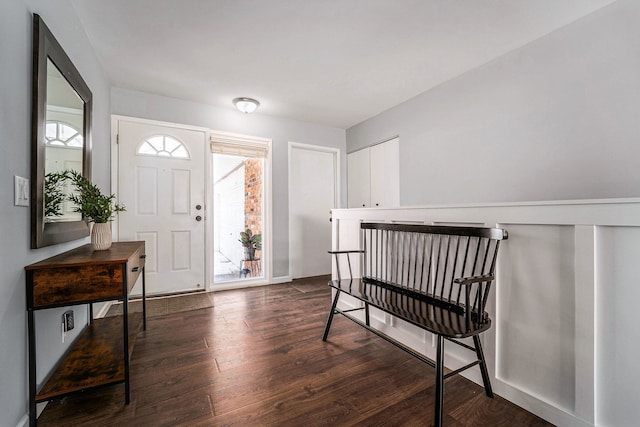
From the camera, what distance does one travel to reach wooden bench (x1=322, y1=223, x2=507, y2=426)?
1.33 meters

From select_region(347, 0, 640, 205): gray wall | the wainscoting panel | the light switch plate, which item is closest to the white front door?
the light switch plate

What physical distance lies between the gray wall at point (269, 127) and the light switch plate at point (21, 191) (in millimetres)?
2301

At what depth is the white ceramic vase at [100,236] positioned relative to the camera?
5.93ft

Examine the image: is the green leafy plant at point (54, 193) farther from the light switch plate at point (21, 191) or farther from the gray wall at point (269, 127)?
the gray wall at point (269, 127)

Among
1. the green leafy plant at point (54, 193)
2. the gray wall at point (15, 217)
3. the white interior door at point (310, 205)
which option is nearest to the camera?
the gray wall at point (15, 217)

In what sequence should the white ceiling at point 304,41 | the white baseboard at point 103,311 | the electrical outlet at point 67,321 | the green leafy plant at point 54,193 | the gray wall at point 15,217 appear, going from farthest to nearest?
the white baseboard at point 103,311, the white ceiling at point 304,41, the electrical outlet at point 67,321, the green leafy plant at point 54,193, the gray wall at point 15,217

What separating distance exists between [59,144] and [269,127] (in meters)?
2.66

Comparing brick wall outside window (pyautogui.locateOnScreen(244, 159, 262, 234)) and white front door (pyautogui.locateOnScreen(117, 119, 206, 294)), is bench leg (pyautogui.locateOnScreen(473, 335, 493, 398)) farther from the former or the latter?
brick wall outside window (pyautogui.locateOnScreen(244, 159, 262, 234))

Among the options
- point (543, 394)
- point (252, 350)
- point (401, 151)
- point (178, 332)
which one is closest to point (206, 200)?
point (178, 332)

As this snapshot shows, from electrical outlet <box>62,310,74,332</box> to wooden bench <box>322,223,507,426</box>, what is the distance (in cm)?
169

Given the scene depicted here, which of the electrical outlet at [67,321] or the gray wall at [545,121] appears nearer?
the electrical outlet at [67,321]

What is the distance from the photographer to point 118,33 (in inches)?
86.8

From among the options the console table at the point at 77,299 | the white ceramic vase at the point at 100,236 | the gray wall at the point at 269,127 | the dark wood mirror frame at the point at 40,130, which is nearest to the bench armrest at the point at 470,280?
the console table at the point at 77,299

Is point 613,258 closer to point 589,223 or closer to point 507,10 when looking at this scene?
point 589,223
